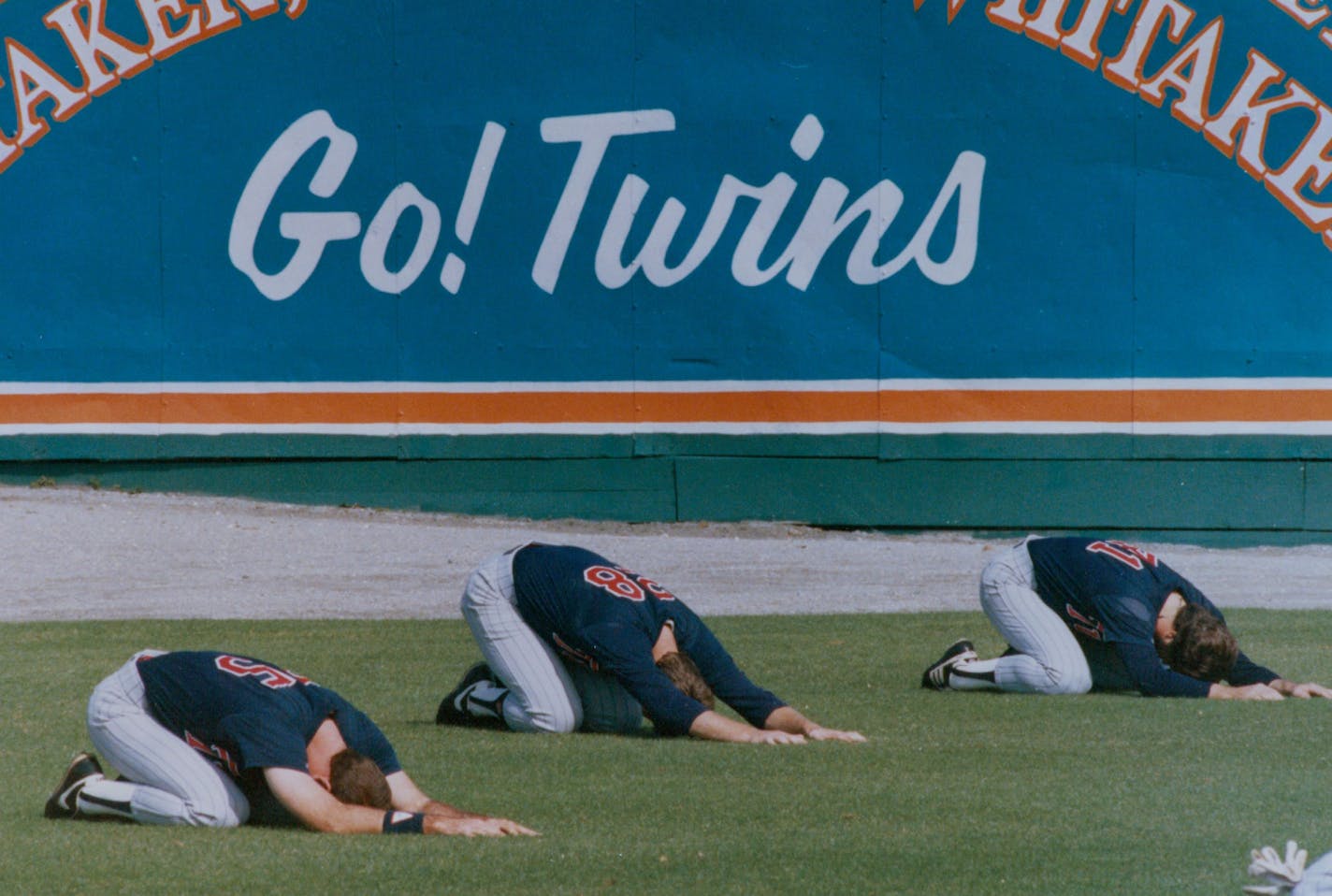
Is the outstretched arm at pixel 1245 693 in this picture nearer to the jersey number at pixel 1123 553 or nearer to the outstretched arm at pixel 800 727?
the jersey number at pixel 1123 553

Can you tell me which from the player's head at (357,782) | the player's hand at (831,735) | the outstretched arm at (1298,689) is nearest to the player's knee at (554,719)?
the player's hand at (831,735)

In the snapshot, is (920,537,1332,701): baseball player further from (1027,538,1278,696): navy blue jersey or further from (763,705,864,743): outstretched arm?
(763,705,864,743): outstretched arm

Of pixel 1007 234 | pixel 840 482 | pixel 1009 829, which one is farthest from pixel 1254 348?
pixel 1009 829

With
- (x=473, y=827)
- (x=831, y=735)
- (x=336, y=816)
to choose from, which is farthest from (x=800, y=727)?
(x=336, y=816)

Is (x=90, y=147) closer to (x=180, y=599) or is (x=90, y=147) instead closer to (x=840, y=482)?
(x=180, y=599)

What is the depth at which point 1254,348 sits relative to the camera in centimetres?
1345

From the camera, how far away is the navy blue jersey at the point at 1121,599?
24.1 ft

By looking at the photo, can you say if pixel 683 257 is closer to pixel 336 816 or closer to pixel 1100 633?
pixel 1100 633

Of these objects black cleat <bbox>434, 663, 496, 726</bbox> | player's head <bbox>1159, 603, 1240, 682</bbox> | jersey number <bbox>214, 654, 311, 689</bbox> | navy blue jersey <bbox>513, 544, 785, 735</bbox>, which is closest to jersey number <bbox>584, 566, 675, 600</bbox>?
navy blue jersey <bbox>513, 544, 785, 735</bbox>

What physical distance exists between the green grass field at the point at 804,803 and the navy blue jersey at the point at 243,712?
0.27m

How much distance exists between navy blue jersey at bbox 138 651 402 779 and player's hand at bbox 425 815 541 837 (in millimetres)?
419

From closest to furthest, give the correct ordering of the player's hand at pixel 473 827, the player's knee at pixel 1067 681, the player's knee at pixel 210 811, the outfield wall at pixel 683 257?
the player's hand at pixel 473 827 < the player's knee at pixel 210 811 < the player's knee at pixel 1067 681 < the outfield wall at pixel 683 257

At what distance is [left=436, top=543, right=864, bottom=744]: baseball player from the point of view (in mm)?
6434

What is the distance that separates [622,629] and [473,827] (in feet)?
5.28
